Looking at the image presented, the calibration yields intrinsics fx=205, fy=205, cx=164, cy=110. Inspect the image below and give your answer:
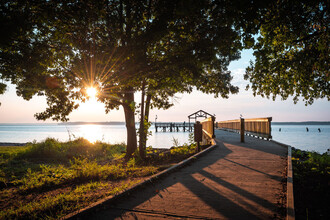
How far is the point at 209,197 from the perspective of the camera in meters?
3.56

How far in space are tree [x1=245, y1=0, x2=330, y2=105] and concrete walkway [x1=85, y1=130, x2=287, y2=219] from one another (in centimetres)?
285

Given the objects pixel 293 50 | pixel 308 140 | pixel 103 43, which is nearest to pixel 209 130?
pixel 293 50

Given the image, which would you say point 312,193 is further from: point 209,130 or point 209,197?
point 209,130

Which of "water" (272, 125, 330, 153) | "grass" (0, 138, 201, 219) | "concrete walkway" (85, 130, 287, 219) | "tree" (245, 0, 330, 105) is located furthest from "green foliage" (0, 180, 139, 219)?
"water" (272, 125, 330, 153)

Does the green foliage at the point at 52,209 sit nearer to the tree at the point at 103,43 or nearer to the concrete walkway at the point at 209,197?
the concrete walkway at the point at 209,197

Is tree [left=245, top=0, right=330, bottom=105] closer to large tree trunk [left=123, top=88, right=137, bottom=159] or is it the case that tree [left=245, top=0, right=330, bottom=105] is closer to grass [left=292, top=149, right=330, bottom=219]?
grass [left=292, top=149, right=330, bottom=219]

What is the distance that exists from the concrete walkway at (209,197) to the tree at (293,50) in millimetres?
2845

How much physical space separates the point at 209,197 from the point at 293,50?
7043mm

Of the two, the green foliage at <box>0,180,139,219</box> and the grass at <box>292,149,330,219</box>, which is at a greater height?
the grass at <box>292,149,330,219</box>

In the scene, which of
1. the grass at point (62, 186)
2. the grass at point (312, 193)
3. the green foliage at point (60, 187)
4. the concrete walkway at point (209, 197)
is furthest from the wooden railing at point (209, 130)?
the concrete walkway at point (209, 197)

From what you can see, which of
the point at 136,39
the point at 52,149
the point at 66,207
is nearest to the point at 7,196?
the point at 66,207

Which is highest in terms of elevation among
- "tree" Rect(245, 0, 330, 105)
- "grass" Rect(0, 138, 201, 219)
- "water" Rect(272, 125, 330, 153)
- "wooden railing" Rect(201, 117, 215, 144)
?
"tree" Rect(245, 0, 330, 105)

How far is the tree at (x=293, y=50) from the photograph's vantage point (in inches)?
199

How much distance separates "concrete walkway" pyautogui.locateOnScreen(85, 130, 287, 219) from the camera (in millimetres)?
2957
